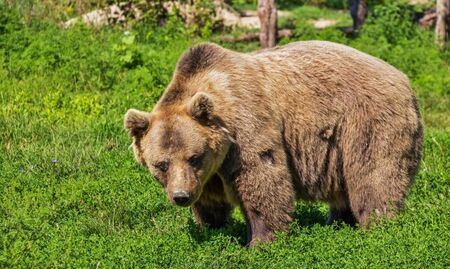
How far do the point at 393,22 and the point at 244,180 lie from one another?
26.8 feet

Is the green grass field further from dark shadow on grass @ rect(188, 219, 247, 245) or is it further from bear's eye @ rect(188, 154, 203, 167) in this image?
bear's eye @ rect(188, 154, 203, 167)

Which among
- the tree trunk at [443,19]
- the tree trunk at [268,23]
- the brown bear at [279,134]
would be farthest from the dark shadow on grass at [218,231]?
the tree trunk at [443,19]

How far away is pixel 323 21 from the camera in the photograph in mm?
18516

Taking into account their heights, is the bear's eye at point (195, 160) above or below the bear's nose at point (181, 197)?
above

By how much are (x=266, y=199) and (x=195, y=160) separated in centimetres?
61

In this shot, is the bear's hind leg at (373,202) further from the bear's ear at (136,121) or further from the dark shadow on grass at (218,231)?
the bear's ear at (136,121)

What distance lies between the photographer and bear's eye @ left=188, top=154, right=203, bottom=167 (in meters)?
6.49

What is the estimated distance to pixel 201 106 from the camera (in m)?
6.48

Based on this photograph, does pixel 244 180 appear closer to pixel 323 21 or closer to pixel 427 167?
pixel 427 167

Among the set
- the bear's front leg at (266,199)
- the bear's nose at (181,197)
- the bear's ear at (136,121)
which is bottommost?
the bear's front leg at (266,199)

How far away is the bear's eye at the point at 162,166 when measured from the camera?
6514 mm

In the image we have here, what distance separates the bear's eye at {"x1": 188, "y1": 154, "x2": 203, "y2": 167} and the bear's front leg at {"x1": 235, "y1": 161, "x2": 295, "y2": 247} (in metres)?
0.35


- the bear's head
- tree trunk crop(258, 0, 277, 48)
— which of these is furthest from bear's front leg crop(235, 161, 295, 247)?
tree trunk crop(258, 0, 277, 48)

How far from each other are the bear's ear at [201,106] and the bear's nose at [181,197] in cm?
54
